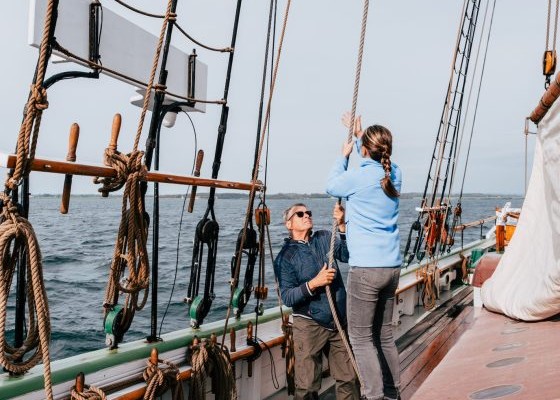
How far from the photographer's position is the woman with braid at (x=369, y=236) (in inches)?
88.6

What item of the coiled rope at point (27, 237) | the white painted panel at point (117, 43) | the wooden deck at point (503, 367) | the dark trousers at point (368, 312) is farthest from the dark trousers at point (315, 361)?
the white painted panel at point (117, 43)

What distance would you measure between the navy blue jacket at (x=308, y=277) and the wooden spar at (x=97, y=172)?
0.46m

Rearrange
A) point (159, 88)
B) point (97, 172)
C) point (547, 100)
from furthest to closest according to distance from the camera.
Result: 1. point (159, 88)
2. point (547, 100)
3. point (97, 172)

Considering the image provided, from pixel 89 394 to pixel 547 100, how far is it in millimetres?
2385

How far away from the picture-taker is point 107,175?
1.86m

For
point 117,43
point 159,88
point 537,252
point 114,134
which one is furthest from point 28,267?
point 537,252

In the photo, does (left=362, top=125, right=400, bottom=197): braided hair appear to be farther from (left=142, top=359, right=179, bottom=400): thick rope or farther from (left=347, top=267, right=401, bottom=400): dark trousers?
(left=142, top=359, right=179, bottom=400): thick rope

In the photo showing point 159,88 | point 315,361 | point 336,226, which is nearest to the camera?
point 159,88

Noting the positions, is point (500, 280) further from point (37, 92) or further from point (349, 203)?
point (37, 92)

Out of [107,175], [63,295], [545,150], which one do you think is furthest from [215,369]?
[63,295]

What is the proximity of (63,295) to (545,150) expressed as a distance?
7175 millimetres

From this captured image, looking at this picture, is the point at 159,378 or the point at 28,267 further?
the point at 159,378

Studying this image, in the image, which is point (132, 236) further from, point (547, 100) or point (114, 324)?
point (547, 100)

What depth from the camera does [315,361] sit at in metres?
2.63
